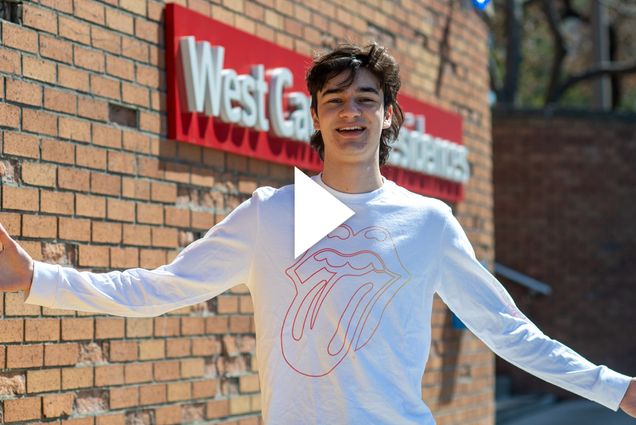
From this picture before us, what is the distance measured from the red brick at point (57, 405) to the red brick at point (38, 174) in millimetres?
762

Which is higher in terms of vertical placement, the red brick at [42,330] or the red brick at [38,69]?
the red brick at [38,69]

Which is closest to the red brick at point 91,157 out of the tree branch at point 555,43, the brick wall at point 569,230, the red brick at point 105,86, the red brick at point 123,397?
the red brick at point 105,86

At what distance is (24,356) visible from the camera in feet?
13.0

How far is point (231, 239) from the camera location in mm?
3057

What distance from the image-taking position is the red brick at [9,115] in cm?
388

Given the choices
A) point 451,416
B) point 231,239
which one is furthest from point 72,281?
point 451,416

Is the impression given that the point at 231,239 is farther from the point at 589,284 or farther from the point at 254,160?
the point at 589,284

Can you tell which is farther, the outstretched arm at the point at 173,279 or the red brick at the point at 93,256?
the red brick at the point at 93,256

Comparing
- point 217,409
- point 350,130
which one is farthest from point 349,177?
point 217,409

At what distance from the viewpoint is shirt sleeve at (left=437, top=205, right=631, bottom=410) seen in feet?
10.4

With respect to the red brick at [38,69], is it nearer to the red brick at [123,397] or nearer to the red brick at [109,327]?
the red brick at [109,327]

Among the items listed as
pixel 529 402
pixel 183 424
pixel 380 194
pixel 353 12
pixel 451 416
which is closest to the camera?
pixel 380 194

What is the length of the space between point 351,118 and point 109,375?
5.95 ft

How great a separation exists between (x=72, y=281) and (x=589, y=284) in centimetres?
1031
